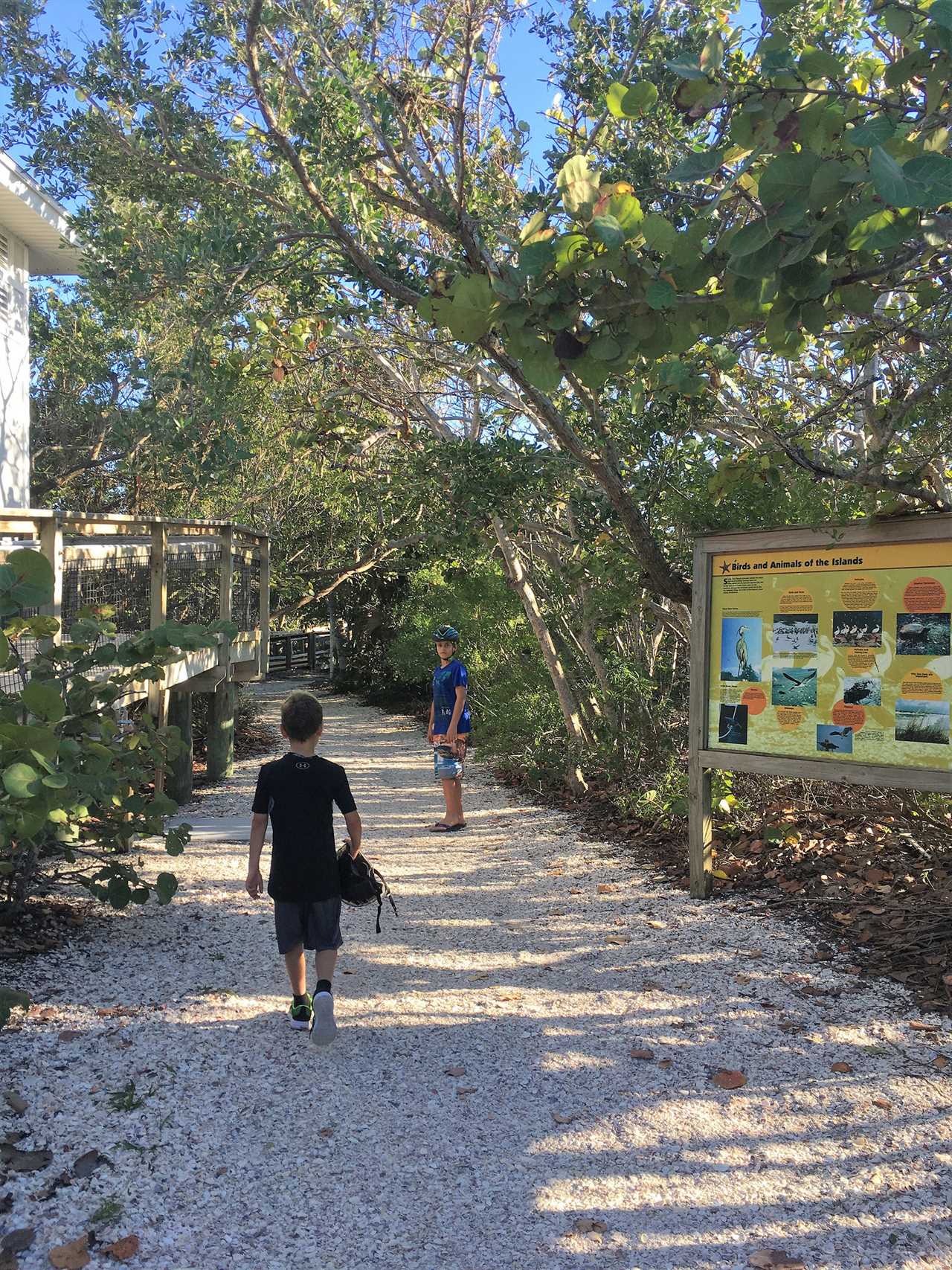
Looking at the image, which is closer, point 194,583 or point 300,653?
point 194,583

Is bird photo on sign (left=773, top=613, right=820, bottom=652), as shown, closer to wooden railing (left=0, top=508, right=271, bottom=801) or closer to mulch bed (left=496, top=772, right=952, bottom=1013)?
mulch bed (left=496, top=772, right=952, bottom=1013)

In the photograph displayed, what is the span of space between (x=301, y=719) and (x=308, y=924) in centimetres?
88

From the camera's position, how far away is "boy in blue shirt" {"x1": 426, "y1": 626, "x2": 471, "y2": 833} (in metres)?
8.51

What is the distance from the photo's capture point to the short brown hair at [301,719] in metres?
4.18

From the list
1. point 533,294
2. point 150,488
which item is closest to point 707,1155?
point 533,294

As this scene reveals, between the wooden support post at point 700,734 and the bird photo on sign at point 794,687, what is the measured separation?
488 millimetres

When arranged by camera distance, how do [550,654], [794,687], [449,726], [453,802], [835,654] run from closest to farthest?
1. [835,654]
2. [794,687]
3. [449,726]
4. [453,802]
5. [550,654]

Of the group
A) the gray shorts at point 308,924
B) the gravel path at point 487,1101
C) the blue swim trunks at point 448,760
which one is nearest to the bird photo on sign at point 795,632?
the gravel path at point 487,1101

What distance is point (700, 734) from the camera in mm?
5996

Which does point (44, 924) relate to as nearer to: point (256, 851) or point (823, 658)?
point (256, 851)

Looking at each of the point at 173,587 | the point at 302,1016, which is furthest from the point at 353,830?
the point at 173,587

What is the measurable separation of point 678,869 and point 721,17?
6.14 meters

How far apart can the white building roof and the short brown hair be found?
23.5 ft

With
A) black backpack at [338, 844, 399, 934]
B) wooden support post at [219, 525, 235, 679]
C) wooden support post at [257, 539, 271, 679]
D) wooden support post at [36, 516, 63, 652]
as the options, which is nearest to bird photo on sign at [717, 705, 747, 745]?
black backpack at [338, 844, 399, 934]
